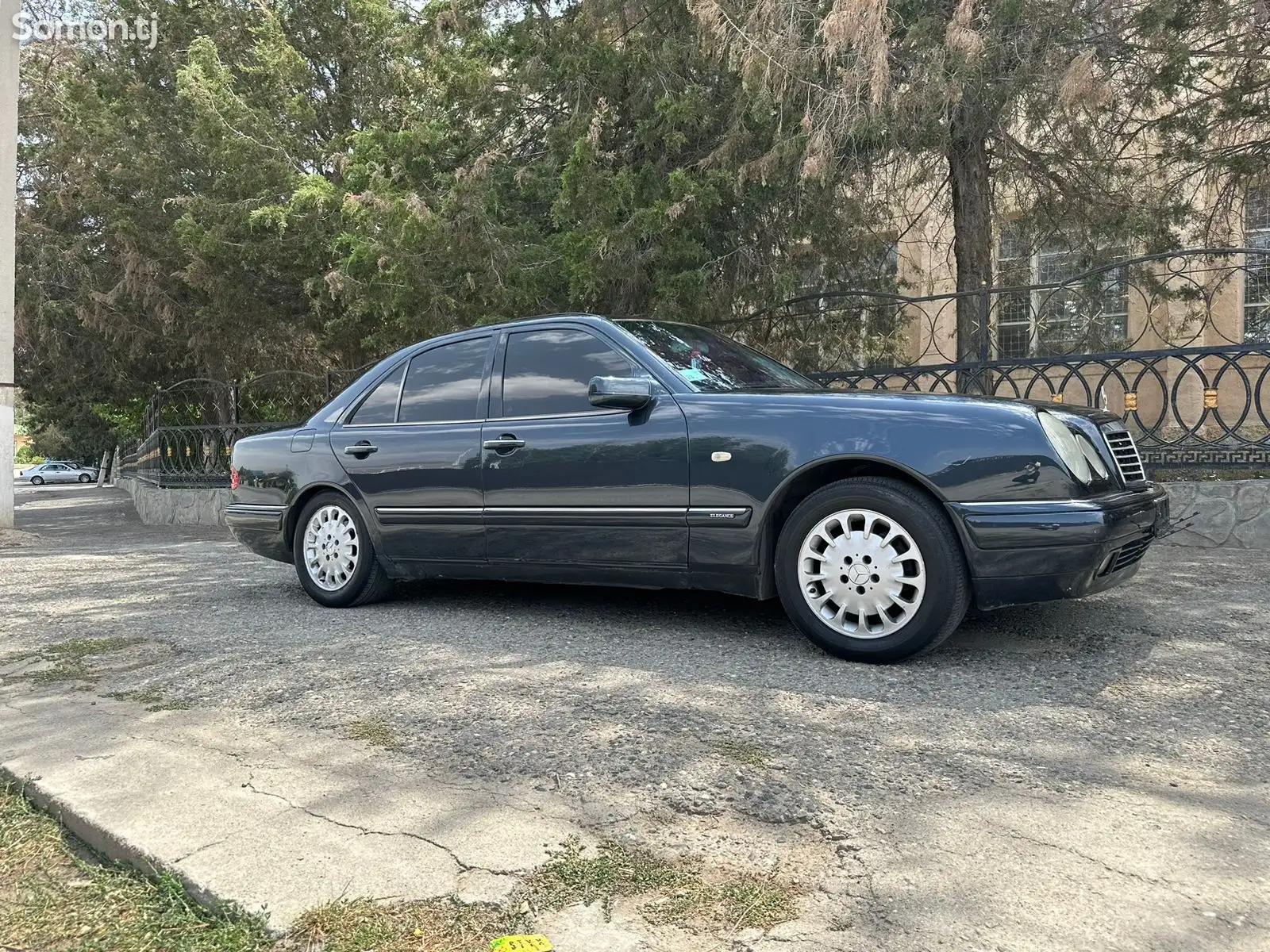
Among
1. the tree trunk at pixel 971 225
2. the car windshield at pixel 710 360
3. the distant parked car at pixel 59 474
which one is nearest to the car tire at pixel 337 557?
the car windshield at pixel 710 360

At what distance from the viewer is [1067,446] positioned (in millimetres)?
3980

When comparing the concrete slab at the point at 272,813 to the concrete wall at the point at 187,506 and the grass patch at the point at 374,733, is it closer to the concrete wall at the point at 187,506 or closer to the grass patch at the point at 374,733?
the grass patch at the point at 374,733

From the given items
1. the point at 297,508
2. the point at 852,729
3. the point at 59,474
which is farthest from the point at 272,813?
the point at 59,474

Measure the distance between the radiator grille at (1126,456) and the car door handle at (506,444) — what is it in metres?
2.74

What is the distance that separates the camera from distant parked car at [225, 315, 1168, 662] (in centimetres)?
391

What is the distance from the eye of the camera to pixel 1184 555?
23.3ft

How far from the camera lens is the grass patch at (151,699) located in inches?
149

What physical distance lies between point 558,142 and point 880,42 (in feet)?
11.2

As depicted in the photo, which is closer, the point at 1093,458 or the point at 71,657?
the point at 1093,458

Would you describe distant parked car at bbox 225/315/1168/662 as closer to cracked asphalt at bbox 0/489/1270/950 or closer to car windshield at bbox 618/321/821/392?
car windshield at bbox 618/321/821/392

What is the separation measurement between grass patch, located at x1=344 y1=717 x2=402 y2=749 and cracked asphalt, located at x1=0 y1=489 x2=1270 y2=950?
57 millimetres

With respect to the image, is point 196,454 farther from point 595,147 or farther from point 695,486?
point 695,486

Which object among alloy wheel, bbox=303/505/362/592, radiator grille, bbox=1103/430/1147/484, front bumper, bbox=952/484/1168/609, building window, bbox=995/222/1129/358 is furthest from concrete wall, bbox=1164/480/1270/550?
alloy wheel, bbox=303/505/362/592

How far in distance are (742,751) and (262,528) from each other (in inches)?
161
